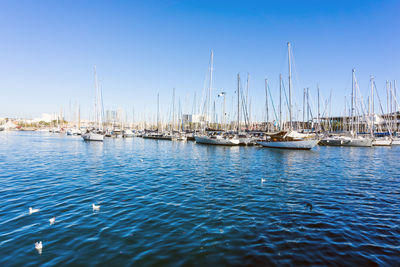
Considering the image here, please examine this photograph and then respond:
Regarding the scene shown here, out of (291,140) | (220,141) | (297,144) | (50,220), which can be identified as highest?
(291,140)

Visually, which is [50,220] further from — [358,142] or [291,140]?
[358,142]

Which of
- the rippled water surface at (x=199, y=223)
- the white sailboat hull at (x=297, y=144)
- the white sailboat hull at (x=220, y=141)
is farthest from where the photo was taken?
the white sailboat hull at (x=220, y=141)

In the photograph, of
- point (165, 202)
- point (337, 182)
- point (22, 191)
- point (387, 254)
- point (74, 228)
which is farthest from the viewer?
point (337, 182)

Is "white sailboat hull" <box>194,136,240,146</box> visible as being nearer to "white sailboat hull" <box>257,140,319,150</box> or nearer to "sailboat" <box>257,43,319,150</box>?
"sailboat" <box>257,43,319,150</box>

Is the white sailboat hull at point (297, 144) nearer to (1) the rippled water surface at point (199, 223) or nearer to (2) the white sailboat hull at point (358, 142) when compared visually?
(2) the white sailboat hull at point (358, 142)

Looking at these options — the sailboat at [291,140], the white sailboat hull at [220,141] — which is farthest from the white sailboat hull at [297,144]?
the white sailboat hull at [220,141]

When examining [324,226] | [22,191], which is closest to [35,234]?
[22,191]

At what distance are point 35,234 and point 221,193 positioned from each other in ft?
27.2

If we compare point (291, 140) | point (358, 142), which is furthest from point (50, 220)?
point (358, 142)

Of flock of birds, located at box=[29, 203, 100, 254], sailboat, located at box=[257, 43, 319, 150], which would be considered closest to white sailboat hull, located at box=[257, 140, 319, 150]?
sailboat, located at box=[257, 43, 319, 150]

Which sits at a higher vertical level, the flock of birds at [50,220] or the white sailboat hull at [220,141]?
the white sailboat hull at [220,141]

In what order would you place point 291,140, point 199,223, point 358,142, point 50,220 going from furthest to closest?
point 358,142 < point 291,140 < point 199,223 < point 50,220

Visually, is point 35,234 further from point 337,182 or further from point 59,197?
point 337,182

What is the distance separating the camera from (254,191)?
12.3 metres
